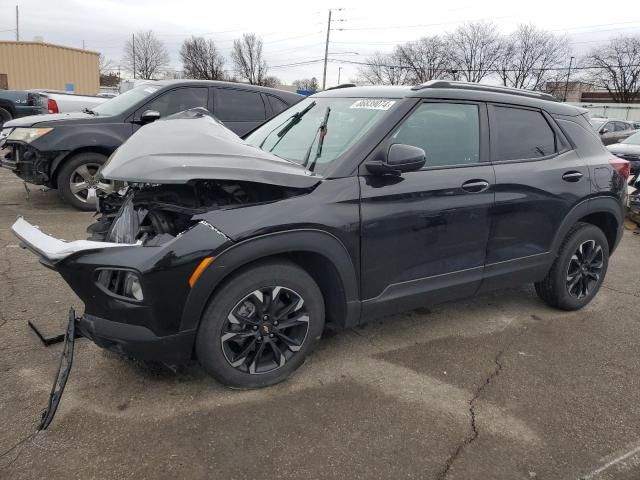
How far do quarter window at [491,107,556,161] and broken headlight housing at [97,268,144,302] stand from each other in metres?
2.57

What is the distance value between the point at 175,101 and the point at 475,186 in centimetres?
514

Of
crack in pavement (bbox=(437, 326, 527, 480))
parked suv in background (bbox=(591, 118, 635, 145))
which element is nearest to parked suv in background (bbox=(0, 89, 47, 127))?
crack in pavement (bbox=(437, 326, 527, 480))

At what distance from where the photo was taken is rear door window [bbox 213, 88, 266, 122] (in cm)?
746

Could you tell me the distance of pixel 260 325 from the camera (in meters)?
2.82

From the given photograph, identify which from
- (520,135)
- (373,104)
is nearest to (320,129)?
(373,104)

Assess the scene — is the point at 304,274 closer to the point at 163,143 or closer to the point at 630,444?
the point at 163,143

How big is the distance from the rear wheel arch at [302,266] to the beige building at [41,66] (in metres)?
34.0

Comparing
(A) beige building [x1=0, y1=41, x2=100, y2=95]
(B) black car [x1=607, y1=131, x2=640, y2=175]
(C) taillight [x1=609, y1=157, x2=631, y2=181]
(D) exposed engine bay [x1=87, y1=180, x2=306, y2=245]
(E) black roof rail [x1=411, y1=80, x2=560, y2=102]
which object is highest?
(A) beige building [x1=0, y1=41, x2=100, y2=95]

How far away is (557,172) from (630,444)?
2041mm

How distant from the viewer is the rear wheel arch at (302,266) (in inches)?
102

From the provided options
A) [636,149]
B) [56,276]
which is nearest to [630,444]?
[56,276]

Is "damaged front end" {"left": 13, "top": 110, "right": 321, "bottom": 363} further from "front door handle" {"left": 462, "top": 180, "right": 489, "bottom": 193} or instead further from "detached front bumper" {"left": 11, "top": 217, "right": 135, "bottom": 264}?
"front door handle" {"left": 462, "top": 180, "right": 489, "bottom": 193}

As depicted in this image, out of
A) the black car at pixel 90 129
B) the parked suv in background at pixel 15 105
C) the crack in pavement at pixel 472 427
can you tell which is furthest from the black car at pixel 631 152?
the parked suv in background at pixel 15 105

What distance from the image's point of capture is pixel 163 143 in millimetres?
2895
